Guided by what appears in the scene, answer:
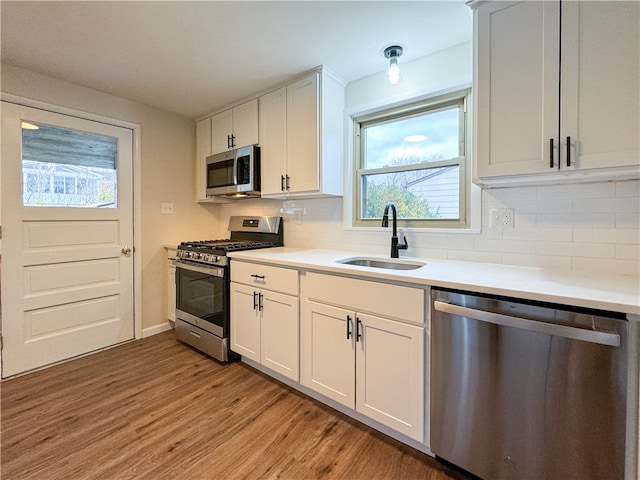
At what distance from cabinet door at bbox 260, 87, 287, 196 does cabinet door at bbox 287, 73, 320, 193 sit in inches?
2.4

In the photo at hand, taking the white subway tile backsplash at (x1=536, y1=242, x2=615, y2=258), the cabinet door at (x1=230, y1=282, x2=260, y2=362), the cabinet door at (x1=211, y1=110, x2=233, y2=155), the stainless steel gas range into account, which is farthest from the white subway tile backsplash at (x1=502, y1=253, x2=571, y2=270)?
the cabinet door at (x1=211, y1=110, x2=233, y2=155)

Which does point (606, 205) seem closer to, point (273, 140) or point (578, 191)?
point (578, 191)

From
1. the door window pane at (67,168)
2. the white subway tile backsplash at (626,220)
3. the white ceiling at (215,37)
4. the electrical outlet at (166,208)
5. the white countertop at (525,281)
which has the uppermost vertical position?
the white ceiling at (215,37)

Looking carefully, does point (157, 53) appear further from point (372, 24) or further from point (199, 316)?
point (199, 316)

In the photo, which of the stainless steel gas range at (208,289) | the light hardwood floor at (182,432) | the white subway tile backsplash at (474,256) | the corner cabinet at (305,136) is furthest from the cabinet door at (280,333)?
the white subway tile backsplash at (474,256)

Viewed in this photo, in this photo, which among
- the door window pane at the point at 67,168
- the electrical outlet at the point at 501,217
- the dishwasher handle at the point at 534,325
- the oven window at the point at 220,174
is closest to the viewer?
the dishwasher handle at the point at 534,325

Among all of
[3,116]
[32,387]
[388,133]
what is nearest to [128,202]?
[3,116]

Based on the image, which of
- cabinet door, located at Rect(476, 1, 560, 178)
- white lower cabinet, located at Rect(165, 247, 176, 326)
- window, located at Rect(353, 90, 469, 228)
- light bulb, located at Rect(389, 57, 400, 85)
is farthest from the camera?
white lower cabinet, located at Rect(165, 247, 176, 326)

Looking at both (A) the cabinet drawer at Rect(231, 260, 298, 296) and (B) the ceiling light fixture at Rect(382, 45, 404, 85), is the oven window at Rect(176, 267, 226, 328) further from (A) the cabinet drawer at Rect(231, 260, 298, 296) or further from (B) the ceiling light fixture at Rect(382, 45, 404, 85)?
(B) the ceiling light fixture at Rect(382, 45, 404, 85)

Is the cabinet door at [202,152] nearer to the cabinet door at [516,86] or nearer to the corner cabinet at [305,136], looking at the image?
the corner cabinet at [305,136]

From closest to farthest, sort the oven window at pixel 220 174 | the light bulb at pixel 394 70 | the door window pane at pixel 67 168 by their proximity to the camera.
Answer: the light bulb at pixel 394 70 → the door window pane at pixel 67 168 → the oven window at pixel 220 174

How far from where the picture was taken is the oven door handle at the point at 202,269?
2.41 m

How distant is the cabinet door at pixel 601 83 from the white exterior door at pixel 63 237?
11.0 ft

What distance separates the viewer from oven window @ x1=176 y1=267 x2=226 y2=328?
2.44 meters
